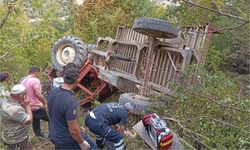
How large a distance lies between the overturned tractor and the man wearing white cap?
203 cm

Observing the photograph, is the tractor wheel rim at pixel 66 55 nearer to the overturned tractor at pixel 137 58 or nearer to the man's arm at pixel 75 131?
the overturned tractor at pixel 137 58

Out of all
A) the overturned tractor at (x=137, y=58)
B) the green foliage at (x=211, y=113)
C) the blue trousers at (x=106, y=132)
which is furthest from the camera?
the overturned tractor at (x=137, y=58)

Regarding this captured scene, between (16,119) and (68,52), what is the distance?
437cm

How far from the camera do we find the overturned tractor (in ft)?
18.7

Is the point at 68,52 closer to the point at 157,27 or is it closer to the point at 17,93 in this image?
the point at 157,27

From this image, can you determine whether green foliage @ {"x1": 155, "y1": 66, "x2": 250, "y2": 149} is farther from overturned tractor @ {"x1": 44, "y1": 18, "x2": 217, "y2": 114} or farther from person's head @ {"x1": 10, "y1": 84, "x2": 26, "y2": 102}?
person's head @ {"x1": 10, "y1": 84, "x2": 26, "y2": 102}

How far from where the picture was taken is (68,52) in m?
8.38

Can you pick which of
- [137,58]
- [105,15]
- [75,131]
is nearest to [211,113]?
[75,131]

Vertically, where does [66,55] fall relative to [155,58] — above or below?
below

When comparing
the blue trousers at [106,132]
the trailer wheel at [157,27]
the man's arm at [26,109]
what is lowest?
the blue trousers at [106,132]

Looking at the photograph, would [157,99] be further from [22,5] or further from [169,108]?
[22,5]

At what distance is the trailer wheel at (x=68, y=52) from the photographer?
8062 millimetres

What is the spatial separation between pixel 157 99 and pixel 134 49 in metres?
2.05

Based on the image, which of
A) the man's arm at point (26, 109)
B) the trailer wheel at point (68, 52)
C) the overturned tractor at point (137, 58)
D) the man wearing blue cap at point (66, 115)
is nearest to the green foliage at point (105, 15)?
the trailer wheel at point (68, 52)
